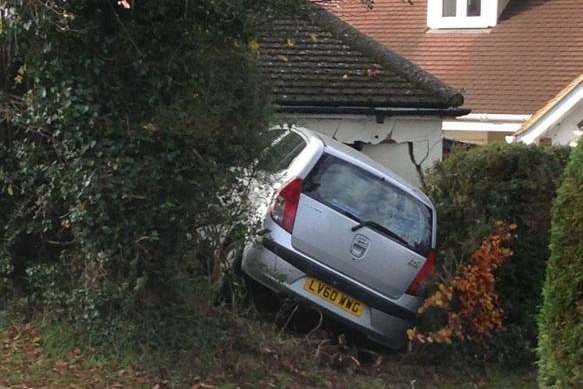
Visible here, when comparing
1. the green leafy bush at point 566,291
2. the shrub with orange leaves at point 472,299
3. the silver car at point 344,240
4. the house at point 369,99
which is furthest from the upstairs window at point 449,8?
the green leafy bush at point 566,291

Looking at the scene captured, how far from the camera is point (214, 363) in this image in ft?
23.8

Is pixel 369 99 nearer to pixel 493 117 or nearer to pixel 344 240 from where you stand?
pixel 344 240

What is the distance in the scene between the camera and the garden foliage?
6902 mm

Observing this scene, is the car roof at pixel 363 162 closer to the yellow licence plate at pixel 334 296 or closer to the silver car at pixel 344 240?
the silver car at pixel 344 240

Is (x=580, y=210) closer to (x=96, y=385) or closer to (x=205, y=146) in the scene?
(x=205, y=146)

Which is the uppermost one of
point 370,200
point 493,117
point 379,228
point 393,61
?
point 393,61

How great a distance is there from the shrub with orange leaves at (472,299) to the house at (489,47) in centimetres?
964

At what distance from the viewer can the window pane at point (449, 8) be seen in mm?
20719

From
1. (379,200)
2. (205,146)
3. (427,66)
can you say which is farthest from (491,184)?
(427,66)

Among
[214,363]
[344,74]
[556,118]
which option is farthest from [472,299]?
[556,118]

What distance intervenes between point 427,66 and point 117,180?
1371 centimetres

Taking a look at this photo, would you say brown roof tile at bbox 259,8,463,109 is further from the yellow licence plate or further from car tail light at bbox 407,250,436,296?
the yellow licence plate

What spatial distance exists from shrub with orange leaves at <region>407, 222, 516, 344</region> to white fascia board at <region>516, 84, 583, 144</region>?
8.34 meters

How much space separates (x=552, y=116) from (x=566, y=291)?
1139cm
